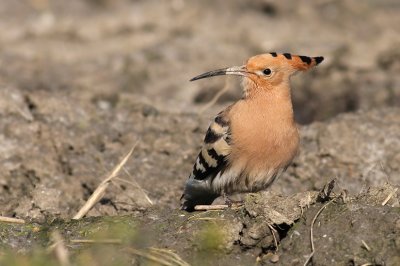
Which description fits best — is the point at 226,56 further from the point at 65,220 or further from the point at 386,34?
the point at 65,220

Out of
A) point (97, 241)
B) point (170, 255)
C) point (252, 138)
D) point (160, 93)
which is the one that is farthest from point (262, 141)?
point (160, 93)

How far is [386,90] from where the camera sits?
784cm

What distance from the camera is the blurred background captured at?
5.75 metres

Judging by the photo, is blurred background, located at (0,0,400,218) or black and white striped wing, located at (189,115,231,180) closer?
black and white striped wing, located at (189,115,231,180)

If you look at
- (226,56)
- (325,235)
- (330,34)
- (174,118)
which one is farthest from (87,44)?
(325,235)

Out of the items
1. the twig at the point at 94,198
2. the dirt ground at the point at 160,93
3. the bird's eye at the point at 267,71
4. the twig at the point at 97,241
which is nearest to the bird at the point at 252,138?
the bird's eye at the point at 267,71

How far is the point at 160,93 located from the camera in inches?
318

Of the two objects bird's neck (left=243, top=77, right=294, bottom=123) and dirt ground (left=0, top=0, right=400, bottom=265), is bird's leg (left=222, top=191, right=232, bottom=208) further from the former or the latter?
bird's neck (left=243, top=77, right=294, bottom=123)

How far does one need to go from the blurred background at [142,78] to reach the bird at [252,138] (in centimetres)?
42

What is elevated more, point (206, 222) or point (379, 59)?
point (206, 222)

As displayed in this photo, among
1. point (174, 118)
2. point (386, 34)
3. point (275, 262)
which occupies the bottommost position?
point (386, 34)

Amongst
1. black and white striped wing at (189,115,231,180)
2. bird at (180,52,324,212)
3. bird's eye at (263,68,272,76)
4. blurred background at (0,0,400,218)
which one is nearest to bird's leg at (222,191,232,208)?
bird at (180,52,324,212)

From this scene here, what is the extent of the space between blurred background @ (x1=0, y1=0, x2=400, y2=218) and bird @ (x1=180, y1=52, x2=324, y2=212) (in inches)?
16.7

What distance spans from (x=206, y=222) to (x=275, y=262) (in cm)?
36
